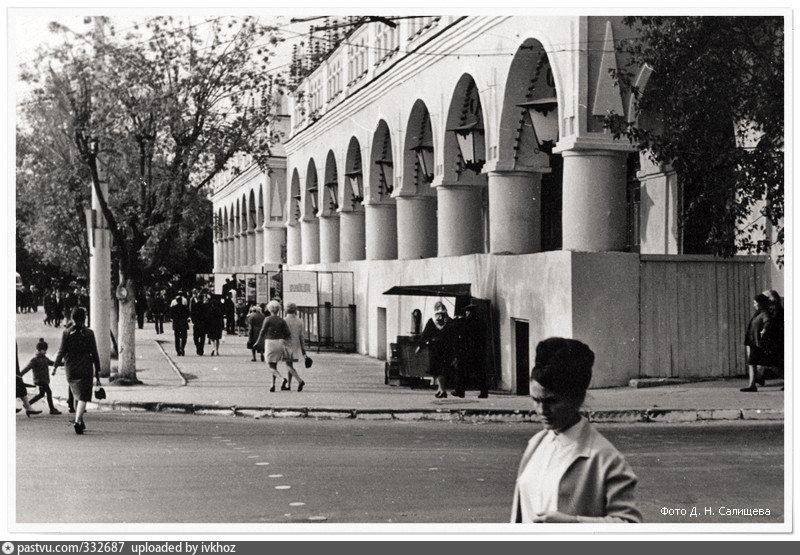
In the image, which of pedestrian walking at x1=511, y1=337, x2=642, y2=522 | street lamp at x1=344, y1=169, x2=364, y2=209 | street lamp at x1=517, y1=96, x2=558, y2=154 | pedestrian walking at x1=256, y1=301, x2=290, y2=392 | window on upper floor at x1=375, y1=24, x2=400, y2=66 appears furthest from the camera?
street lamp at x1=344, y1=169, x2=364, y2=209

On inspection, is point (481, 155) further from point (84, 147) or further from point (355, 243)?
point (355, 243)

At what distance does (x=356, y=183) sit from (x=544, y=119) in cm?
1125

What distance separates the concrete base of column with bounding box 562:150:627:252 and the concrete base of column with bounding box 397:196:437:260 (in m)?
8.59

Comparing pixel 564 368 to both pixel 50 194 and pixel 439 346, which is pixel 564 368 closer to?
pixel 50 194

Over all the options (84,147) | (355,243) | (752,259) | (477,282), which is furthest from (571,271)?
(355,243)

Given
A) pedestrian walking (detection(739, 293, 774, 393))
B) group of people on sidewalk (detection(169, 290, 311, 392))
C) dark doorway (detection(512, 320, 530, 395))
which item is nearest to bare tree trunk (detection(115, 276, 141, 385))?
group of people on sidewalk (detection(169, 290, 311, 392))

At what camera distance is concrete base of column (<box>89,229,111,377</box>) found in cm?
1774

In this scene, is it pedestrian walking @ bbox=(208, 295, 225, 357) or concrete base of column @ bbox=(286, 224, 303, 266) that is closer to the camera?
pedestrian walking @ bbox=(208, 295, 225, 357)

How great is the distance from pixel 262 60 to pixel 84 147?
341 centimetres

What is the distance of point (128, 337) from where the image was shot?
1816 centimetres

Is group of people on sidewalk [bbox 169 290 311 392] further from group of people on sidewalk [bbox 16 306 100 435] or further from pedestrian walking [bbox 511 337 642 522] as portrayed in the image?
pedestrian walking [bbox 511 337 642 522]

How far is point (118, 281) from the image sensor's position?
20.4 meters

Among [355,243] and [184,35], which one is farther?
[355,243]
